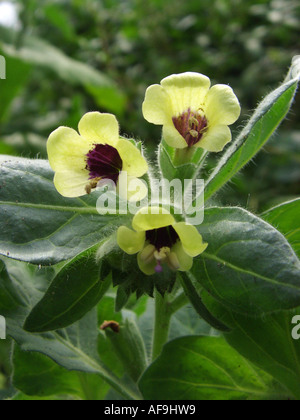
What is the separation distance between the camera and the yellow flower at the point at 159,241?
3.10ft

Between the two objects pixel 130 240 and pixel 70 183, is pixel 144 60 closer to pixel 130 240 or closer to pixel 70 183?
pixel 70 183

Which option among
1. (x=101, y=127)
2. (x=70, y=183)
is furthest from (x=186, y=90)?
(x=70, y=183)

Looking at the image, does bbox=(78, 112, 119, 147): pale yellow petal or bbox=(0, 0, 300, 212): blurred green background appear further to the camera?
bbox=(0, 0, 300, 212): blurred green background

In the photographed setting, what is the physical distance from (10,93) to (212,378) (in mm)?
3121

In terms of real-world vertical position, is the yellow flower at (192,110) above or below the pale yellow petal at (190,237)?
above

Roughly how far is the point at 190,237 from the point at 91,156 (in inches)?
11.7

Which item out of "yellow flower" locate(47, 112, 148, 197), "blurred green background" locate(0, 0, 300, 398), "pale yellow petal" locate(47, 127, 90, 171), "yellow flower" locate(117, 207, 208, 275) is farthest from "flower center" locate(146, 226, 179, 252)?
"blurred green background" locate(0, 0, 300, 398)

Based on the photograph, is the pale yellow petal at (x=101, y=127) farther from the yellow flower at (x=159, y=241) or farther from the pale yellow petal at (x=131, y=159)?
the yellow flower at (x=159, y=241)

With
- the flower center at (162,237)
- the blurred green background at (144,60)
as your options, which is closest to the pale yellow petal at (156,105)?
the flower center at (162,237)

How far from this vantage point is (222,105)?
1094mm

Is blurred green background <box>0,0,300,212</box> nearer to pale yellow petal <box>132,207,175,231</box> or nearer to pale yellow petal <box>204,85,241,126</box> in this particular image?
pale yellow petal <box>204,85,241,126</box>

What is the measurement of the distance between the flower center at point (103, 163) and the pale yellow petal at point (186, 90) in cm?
17

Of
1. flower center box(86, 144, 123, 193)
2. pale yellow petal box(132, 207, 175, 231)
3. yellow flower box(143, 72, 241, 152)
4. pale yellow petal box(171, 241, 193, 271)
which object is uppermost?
yellow flower box(143, 72, 241, 152)

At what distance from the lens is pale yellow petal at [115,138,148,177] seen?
1.01m
